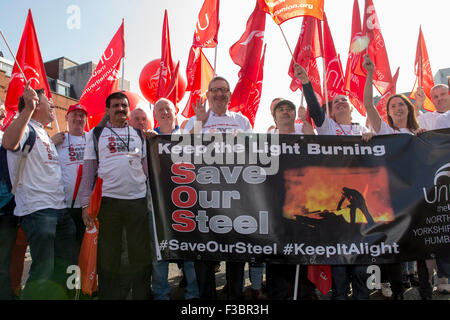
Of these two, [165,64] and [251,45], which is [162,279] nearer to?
[251,45]

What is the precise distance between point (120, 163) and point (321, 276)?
2.22 metres

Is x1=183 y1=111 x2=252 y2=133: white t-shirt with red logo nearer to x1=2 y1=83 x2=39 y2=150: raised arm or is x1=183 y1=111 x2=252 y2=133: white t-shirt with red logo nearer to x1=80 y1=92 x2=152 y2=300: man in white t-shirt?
x1=80 y1=92 x2=152 y2=300: man in white t-shirt

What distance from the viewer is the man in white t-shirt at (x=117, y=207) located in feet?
9.55

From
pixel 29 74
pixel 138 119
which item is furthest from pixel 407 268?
pixel 29 74

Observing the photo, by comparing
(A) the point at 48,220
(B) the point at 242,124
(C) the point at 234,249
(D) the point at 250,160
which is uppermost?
(B) the point at 242,124

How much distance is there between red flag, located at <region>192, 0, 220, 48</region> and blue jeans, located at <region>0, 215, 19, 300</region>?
4.34 m

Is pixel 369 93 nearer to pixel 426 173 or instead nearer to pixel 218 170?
pixel 426 173

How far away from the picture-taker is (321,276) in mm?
3162

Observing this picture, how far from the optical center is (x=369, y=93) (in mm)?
3377

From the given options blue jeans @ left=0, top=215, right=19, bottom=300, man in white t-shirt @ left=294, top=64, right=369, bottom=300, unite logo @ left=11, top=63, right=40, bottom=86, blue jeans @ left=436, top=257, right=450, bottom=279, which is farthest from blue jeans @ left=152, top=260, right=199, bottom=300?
unite logo @ left=11, top=63, right=40, bottom=86

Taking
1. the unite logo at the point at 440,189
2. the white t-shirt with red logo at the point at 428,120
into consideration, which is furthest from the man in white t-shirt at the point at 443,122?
the white t-shirt with red logo at the point at 428,120
